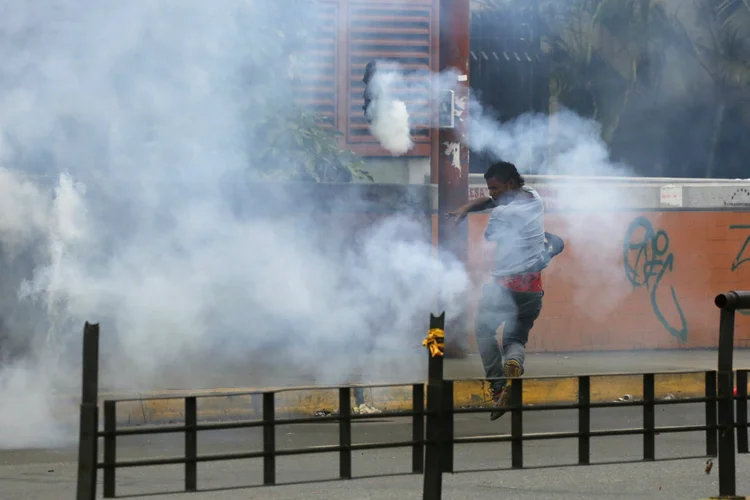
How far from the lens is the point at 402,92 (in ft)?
34.9

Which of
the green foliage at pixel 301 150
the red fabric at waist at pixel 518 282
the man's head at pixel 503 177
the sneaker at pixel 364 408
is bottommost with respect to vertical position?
the sneaker at pixel 364 408

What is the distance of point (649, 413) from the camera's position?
5.39 m

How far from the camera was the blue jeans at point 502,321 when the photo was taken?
796 cm

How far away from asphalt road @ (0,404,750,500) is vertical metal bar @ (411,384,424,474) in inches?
18.2

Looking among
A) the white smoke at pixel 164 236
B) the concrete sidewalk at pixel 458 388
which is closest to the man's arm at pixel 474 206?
the concrete sidewalk at pixel 458 388

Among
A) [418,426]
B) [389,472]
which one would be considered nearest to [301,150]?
[389,472]

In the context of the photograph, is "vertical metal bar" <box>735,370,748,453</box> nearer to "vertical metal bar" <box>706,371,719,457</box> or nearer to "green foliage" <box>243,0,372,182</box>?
"vertical metal bar" <box>706,371,719,457</box>

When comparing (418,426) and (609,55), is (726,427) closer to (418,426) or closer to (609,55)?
(418,426)

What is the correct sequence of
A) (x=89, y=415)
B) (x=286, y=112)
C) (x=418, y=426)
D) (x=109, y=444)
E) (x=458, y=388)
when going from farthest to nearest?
(x=286, y=112) → (x=458, y=388) → (x=418, y=426) → (x=109, y=444) → (x=89, y=415)

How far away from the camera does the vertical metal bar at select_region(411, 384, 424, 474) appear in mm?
4824

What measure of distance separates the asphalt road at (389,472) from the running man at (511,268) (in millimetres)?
537

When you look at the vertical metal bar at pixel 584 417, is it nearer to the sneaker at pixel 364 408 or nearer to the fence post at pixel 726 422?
the fence post at pixel 726 422

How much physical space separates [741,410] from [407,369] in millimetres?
5139

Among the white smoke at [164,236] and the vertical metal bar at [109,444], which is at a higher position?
the white smoke at [164,236]
